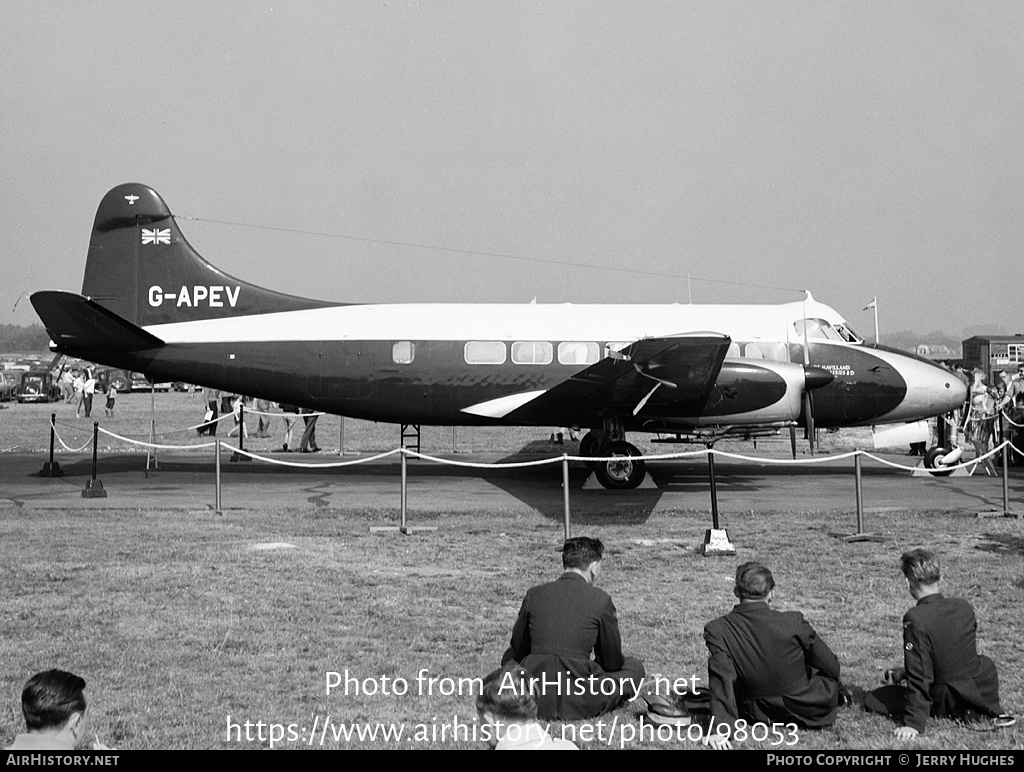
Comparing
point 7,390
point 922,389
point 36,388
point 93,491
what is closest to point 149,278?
point 93,491

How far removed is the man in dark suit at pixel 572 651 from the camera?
618cm

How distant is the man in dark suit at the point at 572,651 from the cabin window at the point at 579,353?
45.3 ft

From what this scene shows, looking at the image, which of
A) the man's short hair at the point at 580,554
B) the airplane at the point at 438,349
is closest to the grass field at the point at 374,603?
the man's short hair at the point at 580,554

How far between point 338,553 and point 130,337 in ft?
31.4

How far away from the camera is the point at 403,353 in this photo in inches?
792

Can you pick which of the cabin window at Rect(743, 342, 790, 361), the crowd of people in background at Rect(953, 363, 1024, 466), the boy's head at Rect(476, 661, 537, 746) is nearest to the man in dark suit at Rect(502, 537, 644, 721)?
the boy's head at Rect(476, 661, 537, 746)

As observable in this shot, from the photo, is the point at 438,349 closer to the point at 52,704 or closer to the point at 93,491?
the point at 93,491

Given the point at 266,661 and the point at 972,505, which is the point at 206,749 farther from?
the point at 972,505

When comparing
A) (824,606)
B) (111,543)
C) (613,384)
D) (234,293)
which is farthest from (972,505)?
(234,293)

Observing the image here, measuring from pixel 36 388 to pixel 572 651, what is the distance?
6902 centimetres

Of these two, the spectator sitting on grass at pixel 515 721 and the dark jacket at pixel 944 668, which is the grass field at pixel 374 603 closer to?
the dark jacket at pixel 944 668

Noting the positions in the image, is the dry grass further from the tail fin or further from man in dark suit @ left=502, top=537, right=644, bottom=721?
the tail fin

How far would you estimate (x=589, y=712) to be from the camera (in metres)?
6.27

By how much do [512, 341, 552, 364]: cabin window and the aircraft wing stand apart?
43.8 inches
